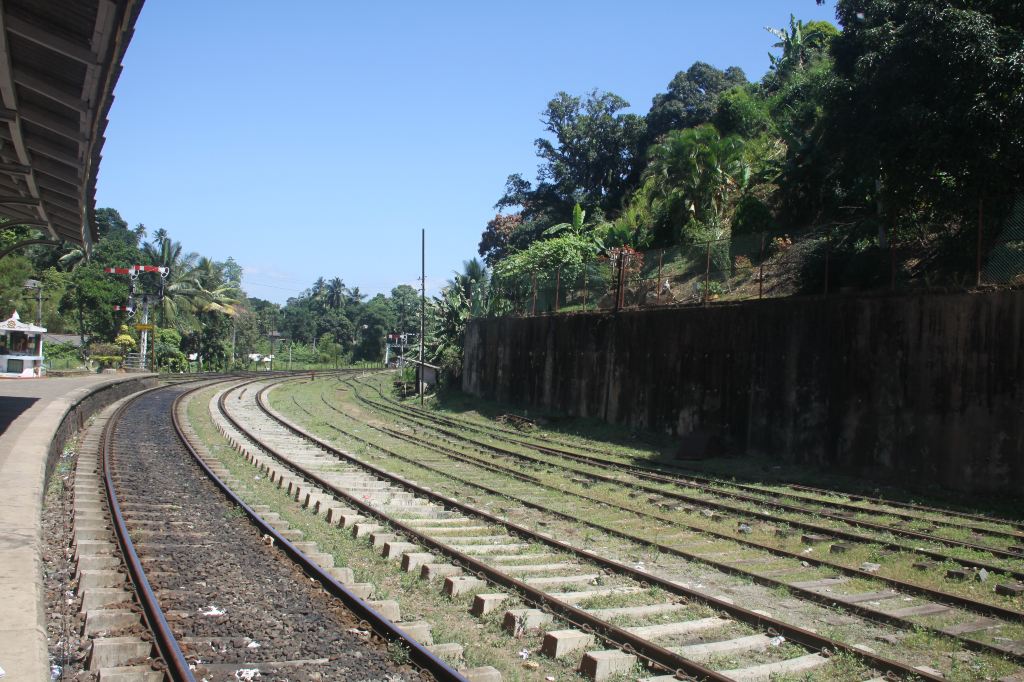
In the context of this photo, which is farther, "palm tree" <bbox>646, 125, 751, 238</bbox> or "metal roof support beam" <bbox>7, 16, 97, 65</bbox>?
"palm tree" <bbox>646, 125, 751, 238</bbox>

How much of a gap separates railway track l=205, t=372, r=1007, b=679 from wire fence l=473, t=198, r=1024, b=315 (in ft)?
34.4

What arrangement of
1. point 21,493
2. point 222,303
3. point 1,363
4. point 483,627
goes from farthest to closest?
point 222,303
point 1,363
point 21,493
point 483,627

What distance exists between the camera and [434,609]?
7734mm

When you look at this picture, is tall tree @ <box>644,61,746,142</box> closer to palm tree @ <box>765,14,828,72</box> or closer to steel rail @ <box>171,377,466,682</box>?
palm tree @ <box>765,14,828,72</box>

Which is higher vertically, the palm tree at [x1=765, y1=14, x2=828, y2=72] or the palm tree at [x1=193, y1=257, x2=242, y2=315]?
the palm tree at [x1=765, y1=14, x2=828, y2=72]

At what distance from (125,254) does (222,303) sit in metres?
12.4

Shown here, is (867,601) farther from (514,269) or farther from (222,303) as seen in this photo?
(222,303)

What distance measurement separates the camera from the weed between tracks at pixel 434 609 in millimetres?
6320

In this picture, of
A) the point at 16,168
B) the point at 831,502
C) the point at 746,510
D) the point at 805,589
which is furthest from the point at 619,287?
the point at 805,589

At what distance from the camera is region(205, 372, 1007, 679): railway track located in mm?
6281

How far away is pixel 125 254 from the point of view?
87062 mm

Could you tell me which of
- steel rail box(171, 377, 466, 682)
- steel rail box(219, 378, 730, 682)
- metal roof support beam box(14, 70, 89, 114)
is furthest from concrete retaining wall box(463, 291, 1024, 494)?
metal roof support beam box(14, 70, 89, 114)

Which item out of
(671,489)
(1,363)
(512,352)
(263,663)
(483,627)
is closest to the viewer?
(263,663)

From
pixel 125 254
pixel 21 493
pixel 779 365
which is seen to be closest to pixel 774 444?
pixel 779 365
